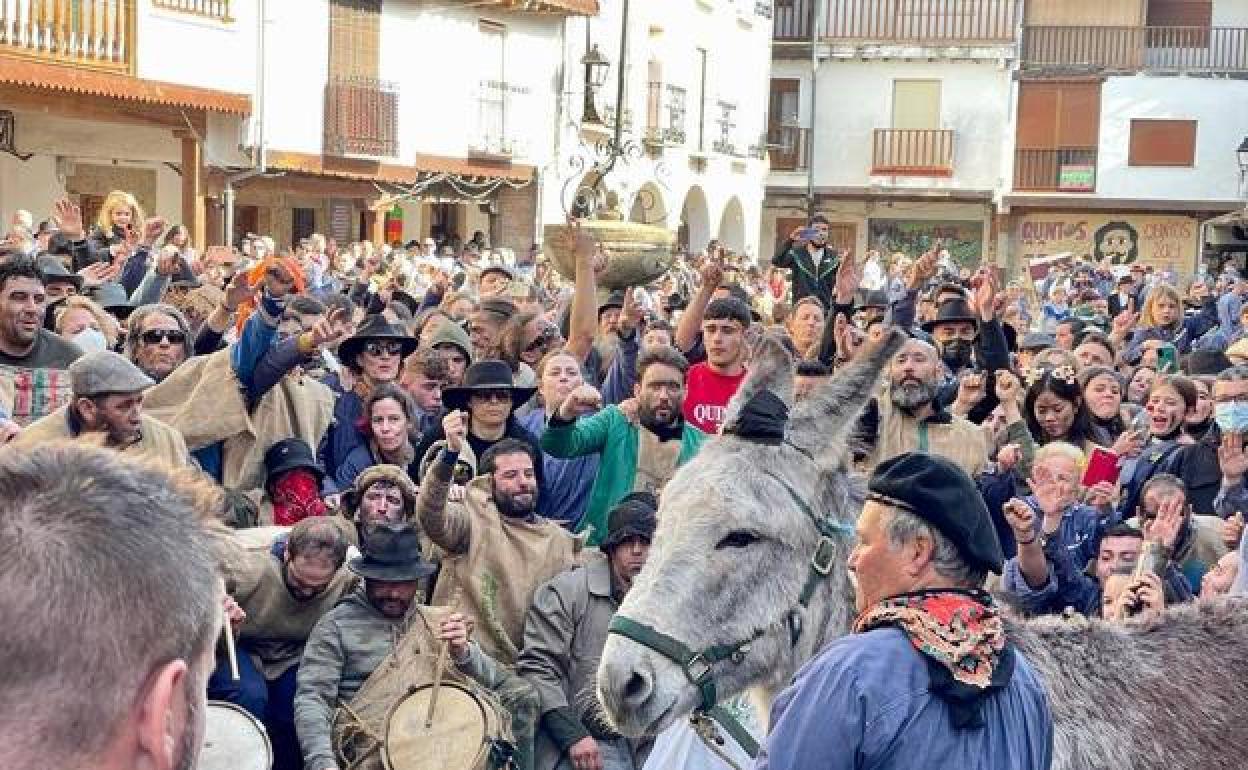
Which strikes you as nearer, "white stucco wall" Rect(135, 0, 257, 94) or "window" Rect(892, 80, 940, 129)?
"white stucco wall" Rect(135, 0, 257, 94)

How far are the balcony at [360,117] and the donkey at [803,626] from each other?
23363mm

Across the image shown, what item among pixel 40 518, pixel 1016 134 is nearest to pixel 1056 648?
pixel 40 518

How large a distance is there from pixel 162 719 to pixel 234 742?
4.07 metres

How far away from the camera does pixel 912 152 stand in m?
45.1

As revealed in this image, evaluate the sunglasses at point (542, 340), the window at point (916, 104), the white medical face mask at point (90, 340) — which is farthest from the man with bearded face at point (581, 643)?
the window at point (916, 104)

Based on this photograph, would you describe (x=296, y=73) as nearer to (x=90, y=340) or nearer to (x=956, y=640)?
(x=90, y=340)

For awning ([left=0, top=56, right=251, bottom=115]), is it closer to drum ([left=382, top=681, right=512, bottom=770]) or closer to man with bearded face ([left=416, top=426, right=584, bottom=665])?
man with bearded face ([left=416, top=426, right=584, bottom=665])

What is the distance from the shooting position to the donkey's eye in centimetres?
432

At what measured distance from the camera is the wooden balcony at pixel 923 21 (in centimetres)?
4478

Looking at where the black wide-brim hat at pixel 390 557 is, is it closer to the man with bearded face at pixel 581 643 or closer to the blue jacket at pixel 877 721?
the man with bearded face at pixel 581 643

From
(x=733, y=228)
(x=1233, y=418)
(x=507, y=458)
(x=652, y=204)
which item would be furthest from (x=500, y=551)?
(x=733, y=228)

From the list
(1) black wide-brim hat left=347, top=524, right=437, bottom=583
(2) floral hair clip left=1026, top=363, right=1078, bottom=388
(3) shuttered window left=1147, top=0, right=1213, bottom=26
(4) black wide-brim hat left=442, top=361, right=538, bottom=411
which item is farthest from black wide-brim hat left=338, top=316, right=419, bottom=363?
(3) shuttered window left=1147, top=0, right=1213, bottom=26

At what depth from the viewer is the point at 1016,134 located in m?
45.1

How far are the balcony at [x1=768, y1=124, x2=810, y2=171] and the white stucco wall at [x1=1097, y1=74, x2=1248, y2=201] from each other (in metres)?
7.83
